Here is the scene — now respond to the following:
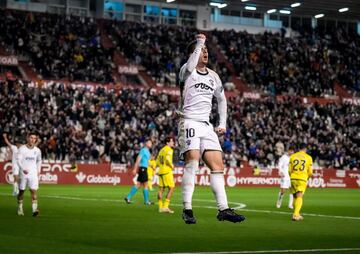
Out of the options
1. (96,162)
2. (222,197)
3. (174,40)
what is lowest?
(96,162)

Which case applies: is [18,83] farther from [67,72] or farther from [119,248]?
[119,248]

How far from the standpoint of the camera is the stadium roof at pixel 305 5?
71312 mm

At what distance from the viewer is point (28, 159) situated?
2303cm

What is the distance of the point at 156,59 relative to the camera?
209 feet

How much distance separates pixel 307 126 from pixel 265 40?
13.8 metres

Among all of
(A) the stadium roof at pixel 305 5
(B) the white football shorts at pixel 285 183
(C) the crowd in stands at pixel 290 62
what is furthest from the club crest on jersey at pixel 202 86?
(A) the stadium roof at pixel 305 5

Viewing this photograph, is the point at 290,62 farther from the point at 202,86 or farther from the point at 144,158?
the point at 202,86

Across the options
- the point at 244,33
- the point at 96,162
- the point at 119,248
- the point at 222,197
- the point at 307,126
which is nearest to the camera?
the point at 222,197

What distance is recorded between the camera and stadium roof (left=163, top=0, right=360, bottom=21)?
71.3 m

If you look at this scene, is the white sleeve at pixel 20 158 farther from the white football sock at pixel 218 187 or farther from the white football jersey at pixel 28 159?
the white football sock at pixel 218 187

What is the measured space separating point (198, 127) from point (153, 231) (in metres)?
6.85

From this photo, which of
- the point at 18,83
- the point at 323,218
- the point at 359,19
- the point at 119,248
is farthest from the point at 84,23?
the point at 119,248

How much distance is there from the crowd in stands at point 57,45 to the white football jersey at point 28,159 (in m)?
33.0

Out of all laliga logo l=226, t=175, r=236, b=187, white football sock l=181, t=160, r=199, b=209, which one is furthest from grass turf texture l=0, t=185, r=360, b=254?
laliga logo l=226, t=175, r=236, b=187
